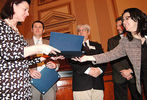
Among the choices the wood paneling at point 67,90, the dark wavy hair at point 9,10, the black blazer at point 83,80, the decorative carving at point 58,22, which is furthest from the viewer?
the decorative carving at point 58,22

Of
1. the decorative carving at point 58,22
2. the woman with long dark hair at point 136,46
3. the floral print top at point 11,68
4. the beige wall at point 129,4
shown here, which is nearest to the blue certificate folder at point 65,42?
the woman with long dark hair at point 136,46

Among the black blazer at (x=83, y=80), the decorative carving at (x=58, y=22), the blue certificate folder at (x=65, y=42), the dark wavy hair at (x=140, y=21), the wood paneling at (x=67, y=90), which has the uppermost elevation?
the decorative carving at (x=58, y=22)

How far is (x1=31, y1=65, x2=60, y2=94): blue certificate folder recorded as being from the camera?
2014mm

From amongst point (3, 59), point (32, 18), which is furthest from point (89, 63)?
point (32, 18)

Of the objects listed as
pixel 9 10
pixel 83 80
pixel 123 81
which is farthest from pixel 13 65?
pixel 123 81

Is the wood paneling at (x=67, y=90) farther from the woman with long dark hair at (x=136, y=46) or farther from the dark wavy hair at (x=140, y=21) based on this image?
the dark wavy hair at (x=140, y=21)

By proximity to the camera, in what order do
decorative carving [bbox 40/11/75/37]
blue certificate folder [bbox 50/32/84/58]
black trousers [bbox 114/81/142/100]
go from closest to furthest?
blue certificate folder [bbox 50/32/84/58] → black trousers [bbox 114/81/142/100] → decorative carving [bbox 40/11/75/37]

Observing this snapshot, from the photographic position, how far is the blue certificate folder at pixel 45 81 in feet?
6.61

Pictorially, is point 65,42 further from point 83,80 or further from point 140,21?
point 140,21

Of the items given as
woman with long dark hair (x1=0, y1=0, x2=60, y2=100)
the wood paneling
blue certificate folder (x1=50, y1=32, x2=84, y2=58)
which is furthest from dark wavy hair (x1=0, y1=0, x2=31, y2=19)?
the wood paneling

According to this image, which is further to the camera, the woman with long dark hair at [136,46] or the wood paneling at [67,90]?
the wood paneling at [67,90]

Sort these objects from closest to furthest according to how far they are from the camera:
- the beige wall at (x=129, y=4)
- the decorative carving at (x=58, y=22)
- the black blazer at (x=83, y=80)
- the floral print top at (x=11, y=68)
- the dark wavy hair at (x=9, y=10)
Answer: the floral print top at (x=11, y=68) < the dark wavy hair at (x=9, y=10) < the black blazer at (x=83, y=80) < the beige wall at (x=129, y=4) < the decorative carving at (x=58, y=22)

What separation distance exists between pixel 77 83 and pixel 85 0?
467 centimetres

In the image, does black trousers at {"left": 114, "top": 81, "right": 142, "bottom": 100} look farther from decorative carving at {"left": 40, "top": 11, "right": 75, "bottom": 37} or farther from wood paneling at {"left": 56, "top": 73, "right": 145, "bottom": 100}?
decorative carving at {"left": 40, "top": 11, "right": 75, "bottom": 37}
